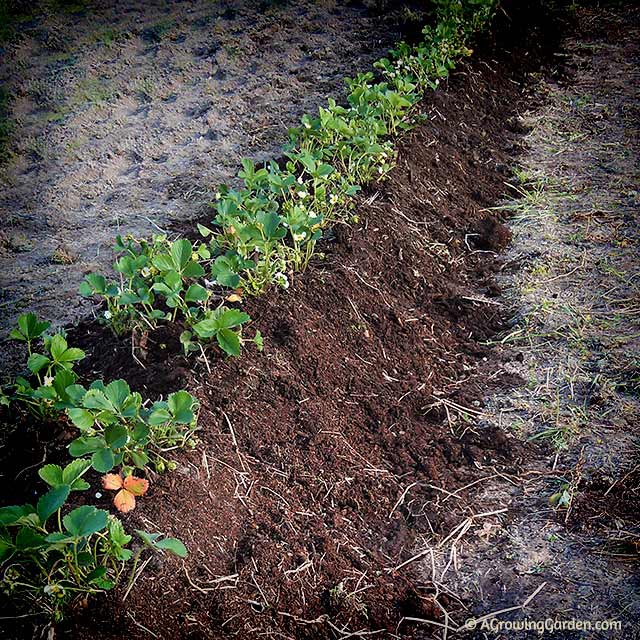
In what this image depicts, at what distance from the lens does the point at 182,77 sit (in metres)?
5.20

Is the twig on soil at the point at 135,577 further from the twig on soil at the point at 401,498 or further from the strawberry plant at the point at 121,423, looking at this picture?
the twig on soil at the point at 401,498

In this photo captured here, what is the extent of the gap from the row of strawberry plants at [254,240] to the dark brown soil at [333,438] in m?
0.11

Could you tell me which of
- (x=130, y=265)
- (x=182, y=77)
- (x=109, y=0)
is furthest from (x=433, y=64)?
(x=109, y=0)

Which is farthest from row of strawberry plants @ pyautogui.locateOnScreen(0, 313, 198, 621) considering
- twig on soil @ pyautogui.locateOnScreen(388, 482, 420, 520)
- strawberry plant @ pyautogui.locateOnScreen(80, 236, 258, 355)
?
twig on soil @ pyautogui.locateOnScreen(388, 482, 420, 520)

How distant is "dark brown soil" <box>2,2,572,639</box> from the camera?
2119 millimetres

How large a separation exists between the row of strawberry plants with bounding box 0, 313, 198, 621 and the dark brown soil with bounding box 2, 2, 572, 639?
3.4 inches

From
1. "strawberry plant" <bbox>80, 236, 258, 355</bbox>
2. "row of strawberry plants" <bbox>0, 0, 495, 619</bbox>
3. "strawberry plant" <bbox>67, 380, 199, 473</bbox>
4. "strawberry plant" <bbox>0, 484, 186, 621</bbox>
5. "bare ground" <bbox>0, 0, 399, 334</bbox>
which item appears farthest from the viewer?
"bare ground" <bbox>0, 0, 399, 334</bbox>

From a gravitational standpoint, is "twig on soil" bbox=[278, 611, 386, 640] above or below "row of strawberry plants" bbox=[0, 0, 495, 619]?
below

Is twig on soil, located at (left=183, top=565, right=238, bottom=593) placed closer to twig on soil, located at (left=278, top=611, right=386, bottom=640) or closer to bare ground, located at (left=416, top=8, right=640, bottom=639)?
twig on soil, located at (left=278, top=611, right=386, bottom=640)

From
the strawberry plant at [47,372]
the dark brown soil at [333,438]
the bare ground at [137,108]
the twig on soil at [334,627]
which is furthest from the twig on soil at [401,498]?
the bare ground at [137,108]

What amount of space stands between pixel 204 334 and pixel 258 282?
1.85 feet

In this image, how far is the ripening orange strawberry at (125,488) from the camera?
2109mm

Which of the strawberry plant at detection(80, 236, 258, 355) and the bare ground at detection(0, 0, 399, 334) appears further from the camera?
the bare ground at detection(0, 0, 399, 334)

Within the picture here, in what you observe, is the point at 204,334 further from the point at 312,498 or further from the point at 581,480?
the point at 581,480
